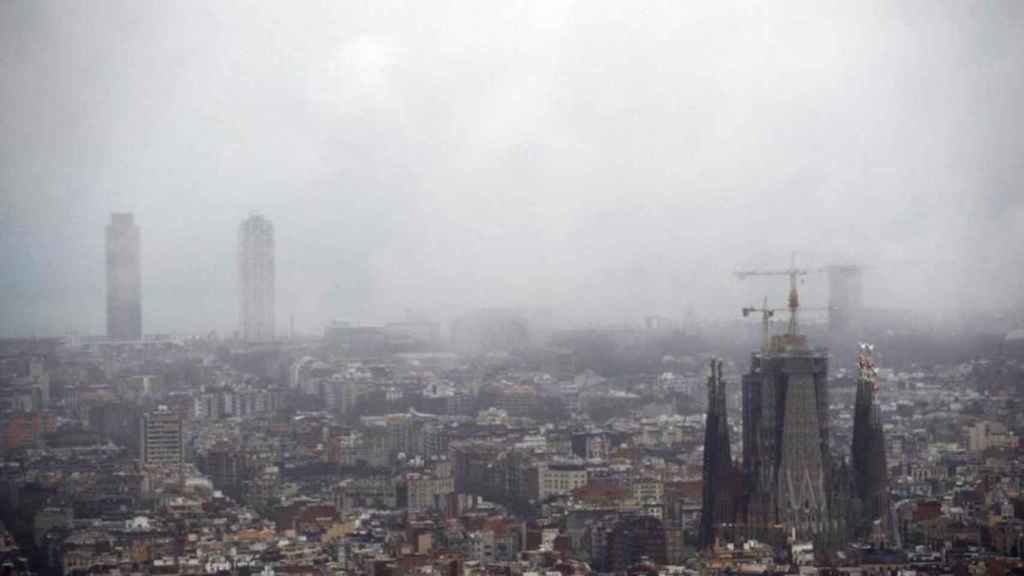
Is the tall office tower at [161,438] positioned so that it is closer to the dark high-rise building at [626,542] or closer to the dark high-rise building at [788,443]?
the dark high-rise building at [626,542]

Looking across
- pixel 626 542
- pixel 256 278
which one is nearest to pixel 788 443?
pixel 626 542

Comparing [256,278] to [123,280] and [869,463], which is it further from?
[869,463]

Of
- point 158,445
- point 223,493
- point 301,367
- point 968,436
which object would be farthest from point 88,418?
point 968,436

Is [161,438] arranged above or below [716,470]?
above

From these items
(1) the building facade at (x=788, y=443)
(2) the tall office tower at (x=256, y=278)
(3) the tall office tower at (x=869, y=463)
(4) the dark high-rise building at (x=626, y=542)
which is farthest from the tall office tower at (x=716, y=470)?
(2) the tall office tower at (x=256, y=278)

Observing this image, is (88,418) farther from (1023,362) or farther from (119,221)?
(1023,362)

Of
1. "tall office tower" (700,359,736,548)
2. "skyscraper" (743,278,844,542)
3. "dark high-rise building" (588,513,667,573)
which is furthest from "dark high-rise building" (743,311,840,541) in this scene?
"dark high-rise building" (588,513,667,573)
